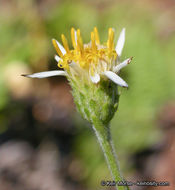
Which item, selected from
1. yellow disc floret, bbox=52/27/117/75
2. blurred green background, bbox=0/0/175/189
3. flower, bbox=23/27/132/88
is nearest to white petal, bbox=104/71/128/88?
flower, bbox=23/27/132/88

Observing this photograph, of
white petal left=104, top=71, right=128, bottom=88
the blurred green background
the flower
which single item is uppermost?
the flower

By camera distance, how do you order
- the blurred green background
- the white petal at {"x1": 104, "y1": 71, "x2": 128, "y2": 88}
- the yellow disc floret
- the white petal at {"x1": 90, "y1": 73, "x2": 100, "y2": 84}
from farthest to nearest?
the blurred green background → the yellow disc floret → the white petal at {"x1": 90, "y1": 73, "x2": 100, "y2": 84} → the white petal at {"x1": 104, "y1": 71, "x2": 128, "y2": 88}

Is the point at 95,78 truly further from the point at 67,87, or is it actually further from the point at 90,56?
the point at 67,87

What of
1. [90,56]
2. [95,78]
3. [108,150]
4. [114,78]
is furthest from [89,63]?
[108,150]

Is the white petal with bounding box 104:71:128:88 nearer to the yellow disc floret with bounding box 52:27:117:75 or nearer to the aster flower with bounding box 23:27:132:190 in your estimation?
the aster flower with bounding box 23:27:132:190

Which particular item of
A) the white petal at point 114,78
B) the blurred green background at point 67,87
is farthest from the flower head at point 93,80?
the blurred green background at point 67,87

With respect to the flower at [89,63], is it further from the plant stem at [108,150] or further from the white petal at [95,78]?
the plant stem at [108,150]
